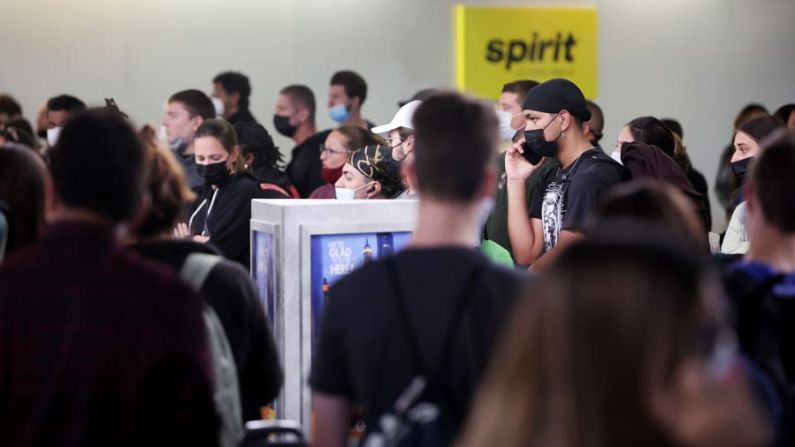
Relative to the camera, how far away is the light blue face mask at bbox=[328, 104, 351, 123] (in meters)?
8.74

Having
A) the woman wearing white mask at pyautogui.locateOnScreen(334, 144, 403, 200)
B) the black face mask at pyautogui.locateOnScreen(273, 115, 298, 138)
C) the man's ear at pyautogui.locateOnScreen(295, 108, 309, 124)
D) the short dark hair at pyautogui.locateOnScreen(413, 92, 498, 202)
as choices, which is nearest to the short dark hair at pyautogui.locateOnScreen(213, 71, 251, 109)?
the black face mask at pyautogui.locateOnScreen(273, 115, 298, 138)

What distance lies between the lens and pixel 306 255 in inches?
162

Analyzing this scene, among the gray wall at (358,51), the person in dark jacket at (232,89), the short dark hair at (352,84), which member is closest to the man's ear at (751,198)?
the short dark hair at (352,84)

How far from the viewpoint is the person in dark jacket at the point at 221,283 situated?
2.78 m

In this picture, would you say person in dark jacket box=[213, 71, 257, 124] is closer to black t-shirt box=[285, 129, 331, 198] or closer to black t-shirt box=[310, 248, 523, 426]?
black t-shirt box=[285, 129, 331, 198]

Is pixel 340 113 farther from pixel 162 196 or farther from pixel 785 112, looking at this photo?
pixel 162 196

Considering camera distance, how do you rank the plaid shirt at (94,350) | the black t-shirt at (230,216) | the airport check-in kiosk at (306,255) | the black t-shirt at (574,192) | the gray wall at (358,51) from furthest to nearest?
1. the gray wall at (358,51)
2. the black t-shirt at (230,216)
3. the black t-shirt at (574,192)
4. the airport check-in kiosk at (306,255)
5. the plaid shirt at (94,350)

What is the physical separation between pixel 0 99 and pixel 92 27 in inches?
45.3

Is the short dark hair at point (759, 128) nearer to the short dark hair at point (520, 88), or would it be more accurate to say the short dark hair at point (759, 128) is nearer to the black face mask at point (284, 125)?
the short dark hair at point (520, 88)

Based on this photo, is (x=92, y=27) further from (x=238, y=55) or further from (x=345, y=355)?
(x=345, y=355)

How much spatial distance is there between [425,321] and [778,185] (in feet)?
2.88

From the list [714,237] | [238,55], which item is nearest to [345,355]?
[714,237]

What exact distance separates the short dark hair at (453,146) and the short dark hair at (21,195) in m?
1.42

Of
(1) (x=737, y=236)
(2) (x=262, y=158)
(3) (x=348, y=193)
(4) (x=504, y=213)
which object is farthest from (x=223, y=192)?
(1) (x=737, y=236)
